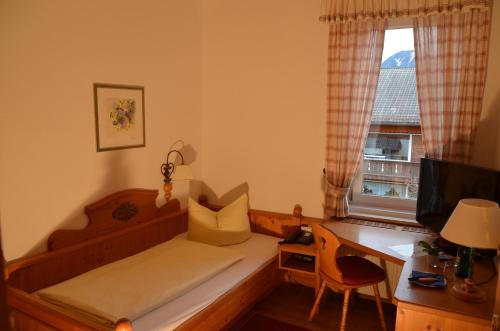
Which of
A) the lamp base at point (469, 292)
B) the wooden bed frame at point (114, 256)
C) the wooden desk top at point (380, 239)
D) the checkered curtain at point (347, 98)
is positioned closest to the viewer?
the lamp base at point (469, 292)

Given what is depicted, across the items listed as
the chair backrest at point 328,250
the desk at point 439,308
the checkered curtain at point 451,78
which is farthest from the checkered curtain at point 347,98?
the desk at point 439,308

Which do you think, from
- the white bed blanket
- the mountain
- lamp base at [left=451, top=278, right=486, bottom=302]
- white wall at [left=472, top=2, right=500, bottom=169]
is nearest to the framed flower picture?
Result: the white bed blanket

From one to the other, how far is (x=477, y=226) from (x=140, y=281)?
1.88m

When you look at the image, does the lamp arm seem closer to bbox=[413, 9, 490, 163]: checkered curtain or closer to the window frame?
the window frame

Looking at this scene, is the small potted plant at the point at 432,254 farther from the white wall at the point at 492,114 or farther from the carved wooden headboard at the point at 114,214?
the carved wooden headboard at the point at 114,214

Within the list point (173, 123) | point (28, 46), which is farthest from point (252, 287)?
point (28, 46)

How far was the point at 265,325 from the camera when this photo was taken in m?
2.87

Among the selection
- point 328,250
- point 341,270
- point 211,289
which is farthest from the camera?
point 341,270

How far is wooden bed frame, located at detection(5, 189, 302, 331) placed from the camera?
2062mm

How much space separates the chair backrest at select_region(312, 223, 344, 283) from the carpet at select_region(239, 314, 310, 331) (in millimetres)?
496

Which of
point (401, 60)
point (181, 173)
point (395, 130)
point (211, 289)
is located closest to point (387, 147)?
point (395, 130)

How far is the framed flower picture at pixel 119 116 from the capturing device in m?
2.77

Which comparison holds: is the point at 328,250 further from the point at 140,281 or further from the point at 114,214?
the point at 114,214

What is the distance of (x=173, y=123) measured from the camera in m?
3.50
